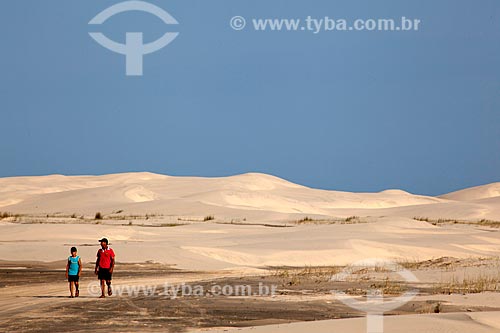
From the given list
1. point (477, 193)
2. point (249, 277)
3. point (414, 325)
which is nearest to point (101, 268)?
point (249, 277)

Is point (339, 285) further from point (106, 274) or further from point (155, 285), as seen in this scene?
point (106, 274)

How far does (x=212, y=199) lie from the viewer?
282 ft

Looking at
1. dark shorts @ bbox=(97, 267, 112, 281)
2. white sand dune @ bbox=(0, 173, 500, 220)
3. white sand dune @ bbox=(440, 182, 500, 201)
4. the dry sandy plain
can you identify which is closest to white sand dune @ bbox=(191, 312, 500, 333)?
the dry sandy plain

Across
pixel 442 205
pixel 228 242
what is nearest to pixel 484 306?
pixel 228 242

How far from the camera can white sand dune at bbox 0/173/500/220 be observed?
247 feet

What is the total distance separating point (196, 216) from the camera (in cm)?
6619

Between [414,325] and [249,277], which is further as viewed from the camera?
[249,277]

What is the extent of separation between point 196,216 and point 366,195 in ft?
188

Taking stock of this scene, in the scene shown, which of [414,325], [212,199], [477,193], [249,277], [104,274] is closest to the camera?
[414,325]

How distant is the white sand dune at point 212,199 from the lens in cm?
7544

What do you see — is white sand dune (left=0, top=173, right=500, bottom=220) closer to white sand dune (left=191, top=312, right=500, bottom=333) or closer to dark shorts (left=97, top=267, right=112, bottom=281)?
dark shorts (left=97, top=267, right=112, bottom=281)

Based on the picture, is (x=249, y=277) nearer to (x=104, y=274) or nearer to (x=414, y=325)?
(x=104, y=274)

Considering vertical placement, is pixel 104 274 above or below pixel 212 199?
below

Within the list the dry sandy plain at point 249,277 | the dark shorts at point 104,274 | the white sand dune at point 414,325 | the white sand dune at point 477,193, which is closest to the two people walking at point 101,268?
the dark shorts at point 104,274
